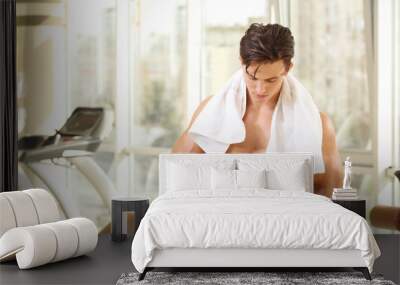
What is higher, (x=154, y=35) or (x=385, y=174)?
(x=154, y=35)

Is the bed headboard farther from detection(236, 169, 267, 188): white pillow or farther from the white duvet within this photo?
the white duvet

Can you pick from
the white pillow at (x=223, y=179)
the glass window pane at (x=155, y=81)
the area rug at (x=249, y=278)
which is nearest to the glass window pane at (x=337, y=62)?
the glass window pane at (x=155, y=81)

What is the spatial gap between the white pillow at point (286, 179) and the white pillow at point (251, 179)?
0.10m

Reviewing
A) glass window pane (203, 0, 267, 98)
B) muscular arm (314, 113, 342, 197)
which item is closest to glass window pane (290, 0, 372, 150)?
muscular arm (314, 113, 342, 197)

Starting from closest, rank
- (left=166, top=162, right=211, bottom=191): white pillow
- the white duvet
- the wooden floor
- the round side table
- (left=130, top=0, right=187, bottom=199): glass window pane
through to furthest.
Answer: the white duvet, the wooden floor, (left=166, top=162, right=211, bottom=191): white pillow, the round side table, (left=130, top=0, right=187, bottom=199): glass window pane

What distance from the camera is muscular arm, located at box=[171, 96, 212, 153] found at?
7097 millimetres

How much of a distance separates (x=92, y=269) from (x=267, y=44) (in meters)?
3.09

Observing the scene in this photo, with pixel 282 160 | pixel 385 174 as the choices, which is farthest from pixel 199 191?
pixel 385 174

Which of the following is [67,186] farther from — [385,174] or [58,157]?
[385,174]

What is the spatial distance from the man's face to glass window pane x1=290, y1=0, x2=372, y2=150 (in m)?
0.20

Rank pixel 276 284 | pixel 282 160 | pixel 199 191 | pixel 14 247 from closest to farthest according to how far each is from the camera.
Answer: pixel 276 284 → pixel 14 247 → pixel 199 191 → pixel 282 160

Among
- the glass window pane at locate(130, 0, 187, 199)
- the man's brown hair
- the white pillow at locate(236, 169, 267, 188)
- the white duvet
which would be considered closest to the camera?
the white duvet

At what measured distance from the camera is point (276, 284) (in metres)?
4.73

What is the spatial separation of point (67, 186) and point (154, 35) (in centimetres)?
190
